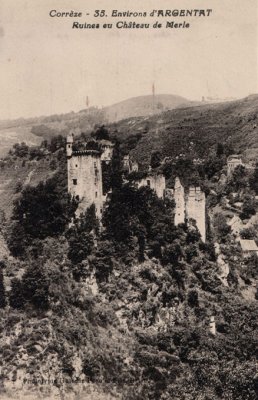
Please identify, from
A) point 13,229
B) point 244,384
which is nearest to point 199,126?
point 13,229

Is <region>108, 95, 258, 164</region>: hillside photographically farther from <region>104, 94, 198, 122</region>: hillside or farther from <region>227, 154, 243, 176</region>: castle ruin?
<region>104, 94, 198, 122</region>: hillside

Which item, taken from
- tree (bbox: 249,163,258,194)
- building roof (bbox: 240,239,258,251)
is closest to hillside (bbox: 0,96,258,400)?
building roof (bbox: 240,239,258,251)

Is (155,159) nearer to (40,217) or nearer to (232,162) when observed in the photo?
(232,162)

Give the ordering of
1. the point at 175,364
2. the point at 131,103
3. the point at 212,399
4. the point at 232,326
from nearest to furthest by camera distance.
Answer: the point at 212,399
the point at 175,364
the point at 232,326
the point at 131,103

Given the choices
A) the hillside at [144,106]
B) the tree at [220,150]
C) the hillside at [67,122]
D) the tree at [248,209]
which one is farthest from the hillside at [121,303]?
the hillside at [144,106]

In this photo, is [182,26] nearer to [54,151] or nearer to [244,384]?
[244,384]

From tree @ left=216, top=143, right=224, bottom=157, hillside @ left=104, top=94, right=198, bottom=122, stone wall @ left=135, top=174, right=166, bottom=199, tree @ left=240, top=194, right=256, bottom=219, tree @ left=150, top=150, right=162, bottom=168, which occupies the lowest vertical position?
tree @ left=240, top=194, right=256, bottom=219

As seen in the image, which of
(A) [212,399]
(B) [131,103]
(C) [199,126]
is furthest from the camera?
(B) [131,103]
